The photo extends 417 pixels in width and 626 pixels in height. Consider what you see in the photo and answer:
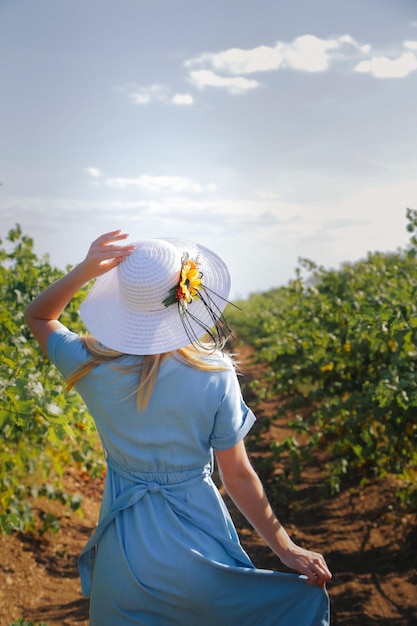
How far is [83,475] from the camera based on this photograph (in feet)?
18.9

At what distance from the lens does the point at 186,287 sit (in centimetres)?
169

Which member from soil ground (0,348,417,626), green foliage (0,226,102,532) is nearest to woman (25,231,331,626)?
green foliage (0,226,102,532)

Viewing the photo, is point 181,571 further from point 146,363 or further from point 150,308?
point 150,308

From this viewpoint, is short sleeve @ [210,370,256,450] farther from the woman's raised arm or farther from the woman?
the woman's raised arm

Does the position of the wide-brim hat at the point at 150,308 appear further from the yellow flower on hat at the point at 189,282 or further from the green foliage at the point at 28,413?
the green foliage at the point at 28,413

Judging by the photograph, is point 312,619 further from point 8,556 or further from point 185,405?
point 8,556

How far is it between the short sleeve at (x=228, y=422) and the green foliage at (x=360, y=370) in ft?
5.89

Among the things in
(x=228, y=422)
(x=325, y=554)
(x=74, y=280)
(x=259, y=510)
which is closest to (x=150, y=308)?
(x=74, y=280)

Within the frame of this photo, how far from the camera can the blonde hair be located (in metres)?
1.58

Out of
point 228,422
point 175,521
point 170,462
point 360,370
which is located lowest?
point 360,370

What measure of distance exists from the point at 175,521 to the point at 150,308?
1.87 ft

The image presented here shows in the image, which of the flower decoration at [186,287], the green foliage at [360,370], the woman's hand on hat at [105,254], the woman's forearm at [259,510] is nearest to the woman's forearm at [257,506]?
the woman's forearm at [259,510]

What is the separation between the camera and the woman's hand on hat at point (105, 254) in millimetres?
1721

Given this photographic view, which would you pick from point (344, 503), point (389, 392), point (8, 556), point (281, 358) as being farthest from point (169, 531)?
point (281, 358)
